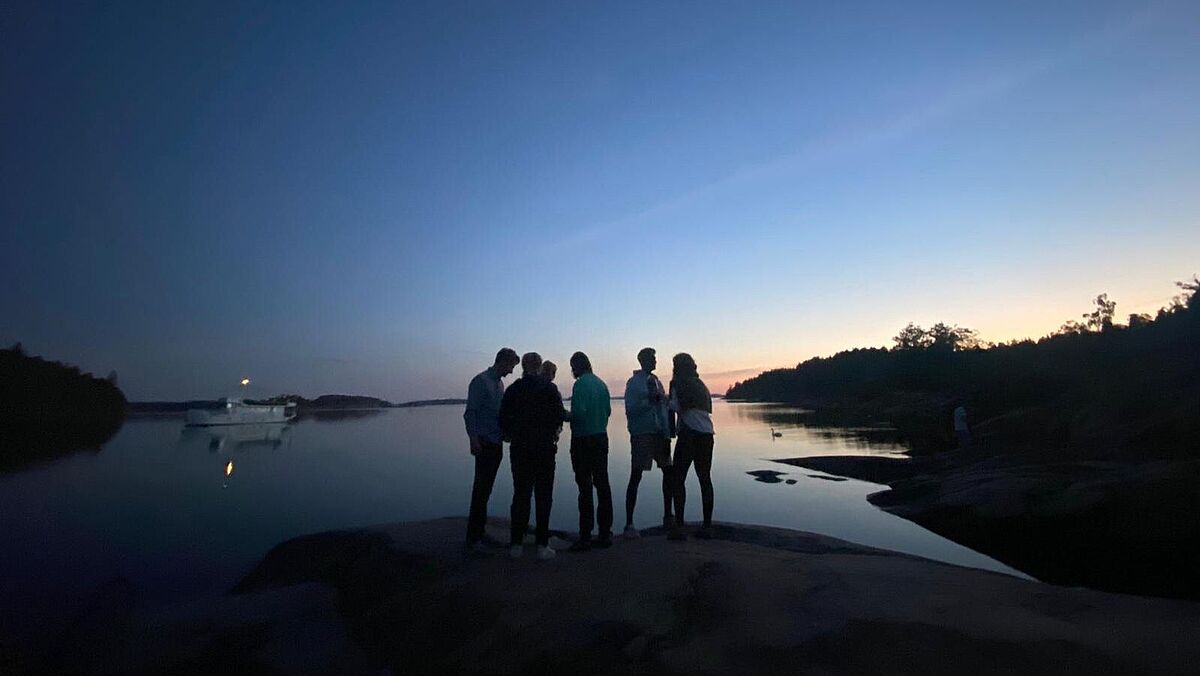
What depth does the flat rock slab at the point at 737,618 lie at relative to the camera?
4.07 metres

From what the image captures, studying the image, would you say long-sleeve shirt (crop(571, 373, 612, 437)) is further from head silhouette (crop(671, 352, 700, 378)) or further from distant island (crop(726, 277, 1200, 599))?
distant island (crop(726, 277, 1200, 599))

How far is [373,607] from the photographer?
6.72 meters

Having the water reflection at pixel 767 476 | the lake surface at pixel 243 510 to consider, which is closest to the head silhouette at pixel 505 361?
the lake surface at pixel 243 510

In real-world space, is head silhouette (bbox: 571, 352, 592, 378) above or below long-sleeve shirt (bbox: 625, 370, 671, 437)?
above

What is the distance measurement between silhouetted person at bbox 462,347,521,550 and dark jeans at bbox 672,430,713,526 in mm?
2745

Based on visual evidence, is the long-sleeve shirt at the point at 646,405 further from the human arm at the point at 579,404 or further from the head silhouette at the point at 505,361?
the head silhouette at the point at 505,361

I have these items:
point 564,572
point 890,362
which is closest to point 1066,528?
point 564,572

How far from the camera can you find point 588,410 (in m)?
8.09

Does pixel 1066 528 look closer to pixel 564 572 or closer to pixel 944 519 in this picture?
pixel 944 519

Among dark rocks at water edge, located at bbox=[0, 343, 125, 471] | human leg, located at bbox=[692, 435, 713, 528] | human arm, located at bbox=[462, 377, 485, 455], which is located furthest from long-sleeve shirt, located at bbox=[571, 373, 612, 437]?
dark rocks at water edge, located at bbox=[0, 343, 125, 471]

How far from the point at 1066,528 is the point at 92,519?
94.3 ft

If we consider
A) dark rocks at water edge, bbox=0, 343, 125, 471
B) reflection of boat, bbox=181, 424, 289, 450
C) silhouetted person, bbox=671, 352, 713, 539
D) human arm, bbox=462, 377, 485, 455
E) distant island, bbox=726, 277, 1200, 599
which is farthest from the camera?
dark rocks at water edge, bbox=0, 343, 125, 471

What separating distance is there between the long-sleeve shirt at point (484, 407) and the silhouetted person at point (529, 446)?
0.28 meters

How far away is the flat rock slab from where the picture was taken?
→ 4.07 m
